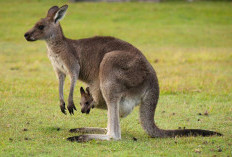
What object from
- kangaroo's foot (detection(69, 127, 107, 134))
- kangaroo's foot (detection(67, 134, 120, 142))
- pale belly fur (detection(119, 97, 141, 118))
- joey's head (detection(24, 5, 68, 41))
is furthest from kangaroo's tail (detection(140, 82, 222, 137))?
joey's head (detection(24, 5, 68, 41))

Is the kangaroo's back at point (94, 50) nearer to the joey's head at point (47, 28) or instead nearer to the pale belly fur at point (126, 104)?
the joey's head at point (47, 28)

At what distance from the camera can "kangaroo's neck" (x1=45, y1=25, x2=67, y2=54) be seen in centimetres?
702

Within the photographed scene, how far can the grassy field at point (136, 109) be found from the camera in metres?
6.04

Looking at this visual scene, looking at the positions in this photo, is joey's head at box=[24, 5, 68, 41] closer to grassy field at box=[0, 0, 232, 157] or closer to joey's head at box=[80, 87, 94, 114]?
joey's head at box=[80, 87, 94, 114]

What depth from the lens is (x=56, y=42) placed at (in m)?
7.07

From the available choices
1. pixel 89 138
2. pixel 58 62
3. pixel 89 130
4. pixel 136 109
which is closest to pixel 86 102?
pixel 89 130

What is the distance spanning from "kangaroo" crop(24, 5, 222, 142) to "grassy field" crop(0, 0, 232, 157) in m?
0.29

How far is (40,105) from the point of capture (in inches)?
356

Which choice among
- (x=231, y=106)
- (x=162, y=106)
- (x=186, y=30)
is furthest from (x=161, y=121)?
(x=186, y=30)

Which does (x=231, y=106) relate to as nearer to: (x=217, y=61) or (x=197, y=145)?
(x=197, y=145)

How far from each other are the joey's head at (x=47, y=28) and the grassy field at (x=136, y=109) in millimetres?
1477

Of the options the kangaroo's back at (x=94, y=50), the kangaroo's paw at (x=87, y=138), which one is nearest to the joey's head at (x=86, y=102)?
the kangaroo's back at (x=94, y=50)

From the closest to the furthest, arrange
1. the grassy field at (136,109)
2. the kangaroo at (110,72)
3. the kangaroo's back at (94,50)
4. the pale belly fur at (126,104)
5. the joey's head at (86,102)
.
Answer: the grassy field at (136,109), the kangaroo at (110,72), the pale belly fur at (126,104), the kangaroo's back at (94,50), the joey's head at (86,102)

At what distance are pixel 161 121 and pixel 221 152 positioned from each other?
221 cm
